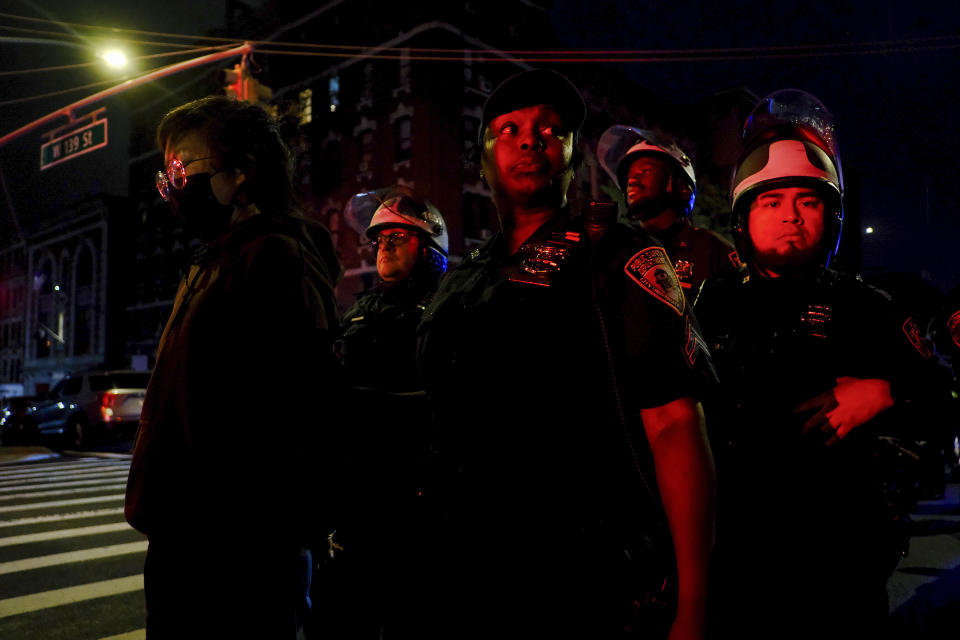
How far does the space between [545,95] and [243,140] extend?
1.03 m

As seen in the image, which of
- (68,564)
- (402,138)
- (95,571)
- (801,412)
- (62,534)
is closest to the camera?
(801,412)

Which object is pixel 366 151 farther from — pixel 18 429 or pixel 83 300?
pixel 83 300

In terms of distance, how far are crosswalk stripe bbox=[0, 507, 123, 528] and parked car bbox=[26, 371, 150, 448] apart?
787 centimetres

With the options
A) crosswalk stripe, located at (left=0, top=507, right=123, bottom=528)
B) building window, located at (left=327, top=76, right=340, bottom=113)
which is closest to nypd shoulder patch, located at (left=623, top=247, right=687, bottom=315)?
crosswalk stripe, located at (left=0, top=507, right=123, bottom=528)

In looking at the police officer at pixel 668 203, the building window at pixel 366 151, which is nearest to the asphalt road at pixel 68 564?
the police officer at pixel 668 203

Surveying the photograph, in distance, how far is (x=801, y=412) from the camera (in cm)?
203

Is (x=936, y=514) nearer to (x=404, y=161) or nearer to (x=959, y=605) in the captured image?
(x=959, y=605)

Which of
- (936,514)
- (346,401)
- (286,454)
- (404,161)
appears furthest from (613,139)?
(404,161)

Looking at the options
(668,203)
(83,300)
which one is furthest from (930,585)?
(83,300)

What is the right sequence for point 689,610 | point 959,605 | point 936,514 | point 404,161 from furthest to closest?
point 404,161, point 936,514, point 959,605, point 689,610

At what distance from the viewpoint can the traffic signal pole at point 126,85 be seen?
371 inches

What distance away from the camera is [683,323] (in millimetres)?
1522

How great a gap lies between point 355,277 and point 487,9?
1349cm

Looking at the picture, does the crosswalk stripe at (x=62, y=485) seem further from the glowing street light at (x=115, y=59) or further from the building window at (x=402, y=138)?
the building window at (x=402, y=138)
